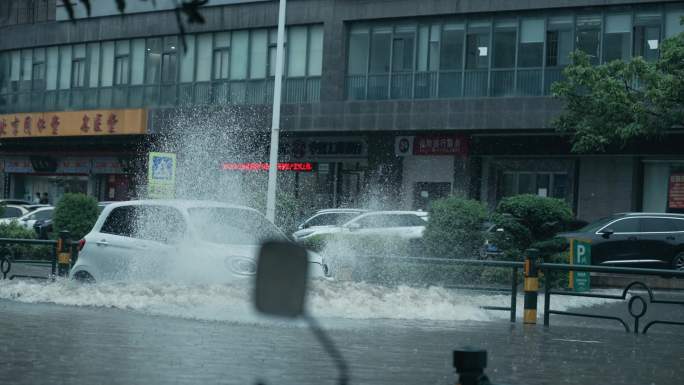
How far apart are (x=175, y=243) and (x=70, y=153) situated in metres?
41.7

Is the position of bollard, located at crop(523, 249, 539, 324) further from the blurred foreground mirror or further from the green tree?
the green tree

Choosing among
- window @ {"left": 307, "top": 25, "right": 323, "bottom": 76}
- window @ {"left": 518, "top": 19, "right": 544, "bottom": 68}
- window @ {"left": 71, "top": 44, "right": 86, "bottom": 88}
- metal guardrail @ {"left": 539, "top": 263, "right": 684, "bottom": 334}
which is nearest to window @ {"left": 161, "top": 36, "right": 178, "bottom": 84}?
window @ {"left": 71, "top": 44, "right": 86, "bottom": 88}

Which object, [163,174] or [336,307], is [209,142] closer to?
[163,174]

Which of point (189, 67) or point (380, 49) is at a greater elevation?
point (380, 49)

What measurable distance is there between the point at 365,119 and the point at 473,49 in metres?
4.56

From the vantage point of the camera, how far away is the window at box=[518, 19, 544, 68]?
3656cm

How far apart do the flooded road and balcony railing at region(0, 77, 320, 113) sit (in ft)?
83.0

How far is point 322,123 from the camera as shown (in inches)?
1602

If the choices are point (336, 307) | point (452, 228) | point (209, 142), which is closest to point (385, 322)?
point (336, 307)

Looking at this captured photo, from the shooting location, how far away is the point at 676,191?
3616 centimetres

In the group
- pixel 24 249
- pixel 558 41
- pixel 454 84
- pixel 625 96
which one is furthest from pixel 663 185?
pixel 24 249

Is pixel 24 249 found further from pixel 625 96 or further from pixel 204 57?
pixel 204 57

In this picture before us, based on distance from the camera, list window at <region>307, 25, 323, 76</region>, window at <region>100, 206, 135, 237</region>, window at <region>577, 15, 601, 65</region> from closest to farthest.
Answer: window at <region>100, 206, 135, 237</region> < window at <region>577, 15, 601, 65</region> < window at <region>307, 25, 323, 76</region>

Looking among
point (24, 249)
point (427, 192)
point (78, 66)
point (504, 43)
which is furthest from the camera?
point (78, 66)
